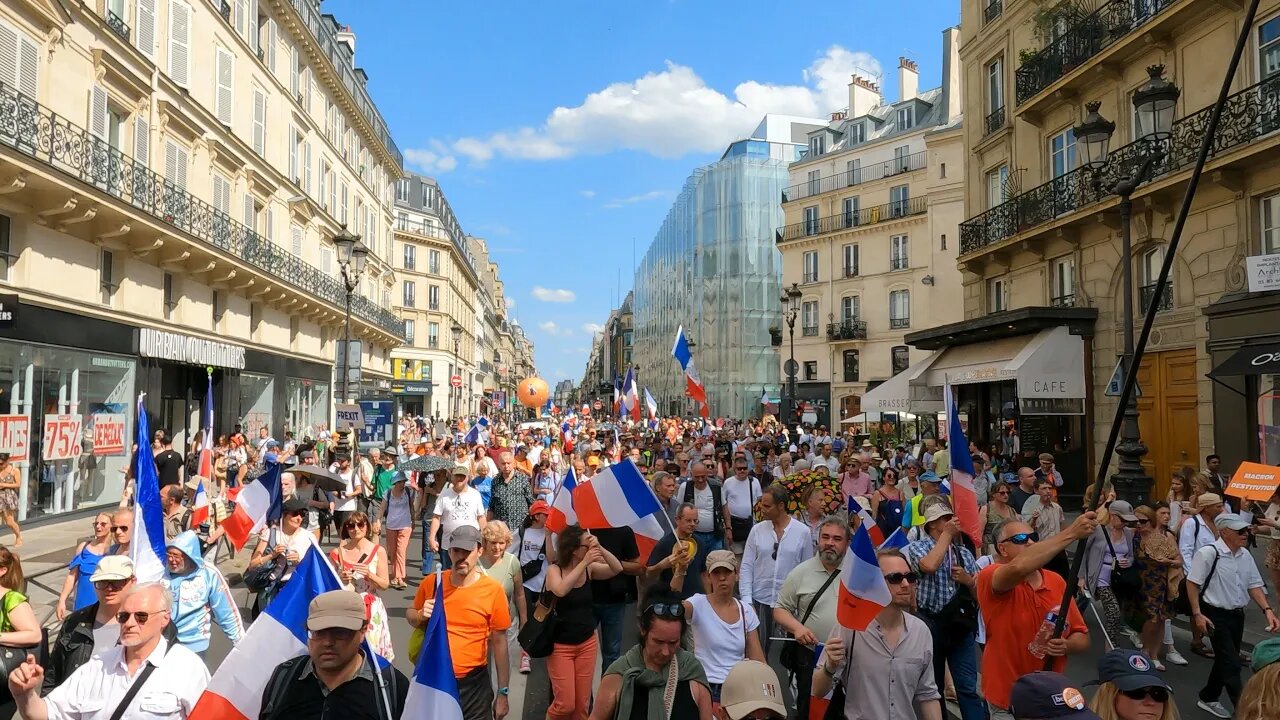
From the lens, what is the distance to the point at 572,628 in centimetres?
541

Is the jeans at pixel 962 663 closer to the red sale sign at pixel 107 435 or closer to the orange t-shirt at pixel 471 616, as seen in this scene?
the orange t-shirt at pixel 471 616

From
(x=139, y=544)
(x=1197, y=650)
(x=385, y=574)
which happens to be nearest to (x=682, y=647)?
(x=385, y=574)

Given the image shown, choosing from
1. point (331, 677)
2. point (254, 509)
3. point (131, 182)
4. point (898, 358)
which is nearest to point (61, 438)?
point (131, 182)

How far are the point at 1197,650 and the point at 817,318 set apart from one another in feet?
134

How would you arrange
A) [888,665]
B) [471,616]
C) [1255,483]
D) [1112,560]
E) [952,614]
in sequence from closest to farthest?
[888,665] → [471,616] → [952,614] → [1112,560] → [1255,483]

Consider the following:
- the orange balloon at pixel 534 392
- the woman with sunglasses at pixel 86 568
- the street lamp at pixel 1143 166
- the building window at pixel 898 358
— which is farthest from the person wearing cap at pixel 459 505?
the building window at pixel 898 358

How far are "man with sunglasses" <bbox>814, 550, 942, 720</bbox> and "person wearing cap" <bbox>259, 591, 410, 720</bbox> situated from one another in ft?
7.08

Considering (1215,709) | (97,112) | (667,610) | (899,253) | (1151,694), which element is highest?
(899,253)

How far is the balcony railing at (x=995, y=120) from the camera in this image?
22419mm

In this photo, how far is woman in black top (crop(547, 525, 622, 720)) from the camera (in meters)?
5.27

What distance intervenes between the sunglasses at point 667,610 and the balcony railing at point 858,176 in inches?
1736

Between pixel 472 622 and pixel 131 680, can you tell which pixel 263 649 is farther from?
pixel 472 622

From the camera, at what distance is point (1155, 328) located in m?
→ 16.9

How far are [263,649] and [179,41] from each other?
846 inches
